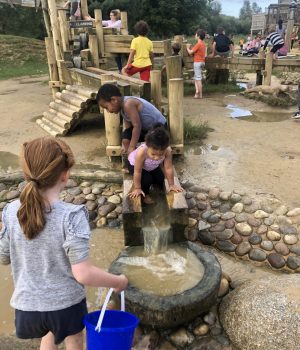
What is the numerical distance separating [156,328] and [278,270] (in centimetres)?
153

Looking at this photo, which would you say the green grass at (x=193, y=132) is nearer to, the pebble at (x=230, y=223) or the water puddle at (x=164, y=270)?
the pebble at (x=230, y=223)

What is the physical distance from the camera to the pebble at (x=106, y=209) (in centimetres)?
494

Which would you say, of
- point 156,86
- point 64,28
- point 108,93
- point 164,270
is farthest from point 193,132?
point 64,28

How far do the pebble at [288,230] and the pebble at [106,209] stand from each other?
2.03 meters

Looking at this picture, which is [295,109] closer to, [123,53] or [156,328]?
[123,53]

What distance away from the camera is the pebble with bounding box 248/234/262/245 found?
4.20 metres

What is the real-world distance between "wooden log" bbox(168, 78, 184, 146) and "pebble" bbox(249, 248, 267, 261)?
6.45ft

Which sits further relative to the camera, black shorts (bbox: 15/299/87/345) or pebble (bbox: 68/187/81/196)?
pebble (bbox: 68/187/81/196)

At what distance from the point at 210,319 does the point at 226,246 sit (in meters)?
1.16

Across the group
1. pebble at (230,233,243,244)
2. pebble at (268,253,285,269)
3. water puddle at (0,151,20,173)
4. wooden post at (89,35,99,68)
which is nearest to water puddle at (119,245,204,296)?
pebble at (230,233,243,244)

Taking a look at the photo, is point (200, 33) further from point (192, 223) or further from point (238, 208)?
point (192, 223)

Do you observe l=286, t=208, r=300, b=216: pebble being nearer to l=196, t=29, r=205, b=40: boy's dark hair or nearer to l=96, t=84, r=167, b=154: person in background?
l=96, t=84, r=167, b=154: person in background

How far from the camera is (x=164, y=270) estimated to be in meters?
3.49

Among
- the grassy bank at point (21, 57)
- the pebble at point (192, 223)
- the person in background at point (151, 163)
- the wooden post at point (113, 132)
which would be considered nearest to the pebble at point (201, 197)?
the pebble at point (192, 223)
